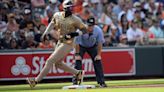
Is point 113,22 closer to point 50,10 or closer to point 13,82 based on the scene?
point 50,10

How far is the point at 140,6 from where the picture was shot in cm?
2372

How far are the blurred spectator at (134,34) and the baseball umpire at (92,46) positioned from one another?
630 centimetres

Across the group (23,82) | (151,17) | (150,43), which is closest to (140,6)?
(151,17)

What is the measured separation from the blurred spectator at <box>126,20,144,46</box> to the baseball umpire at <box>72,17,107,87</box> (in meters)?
6.30

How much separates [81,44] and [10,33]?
462cm

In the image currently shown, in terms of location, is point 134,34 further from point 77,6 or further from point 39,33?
point 39,33

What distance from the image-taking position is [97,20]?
21781 mm

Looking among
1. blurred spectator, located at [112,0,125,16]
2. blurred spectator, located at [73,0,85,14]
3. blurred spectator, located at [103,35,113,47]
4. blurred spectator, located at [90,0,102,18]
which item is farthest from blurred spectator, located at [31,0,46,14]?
blurred spectator, located at [112,0,125,16]

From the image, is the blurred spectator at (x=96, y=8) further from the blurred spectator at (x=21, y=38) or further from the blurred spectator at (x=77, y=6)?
the blurred spectator at (x=21, y=38)

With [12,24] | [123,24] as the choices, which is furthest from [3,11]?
[123,24]

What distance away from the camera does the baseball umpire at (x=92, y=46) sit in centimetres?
1418

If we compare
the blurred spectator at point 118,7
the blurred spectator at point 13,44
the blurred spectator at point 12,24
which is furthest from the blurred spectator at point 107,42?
the blurred spectator at point 13,44

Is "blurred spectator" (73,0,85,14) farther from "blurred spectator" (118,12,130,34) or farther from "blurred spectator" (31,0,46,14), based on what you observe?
"blurred spectator" (118,12,130,34)

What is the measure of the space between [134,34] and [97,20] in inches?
74.3
